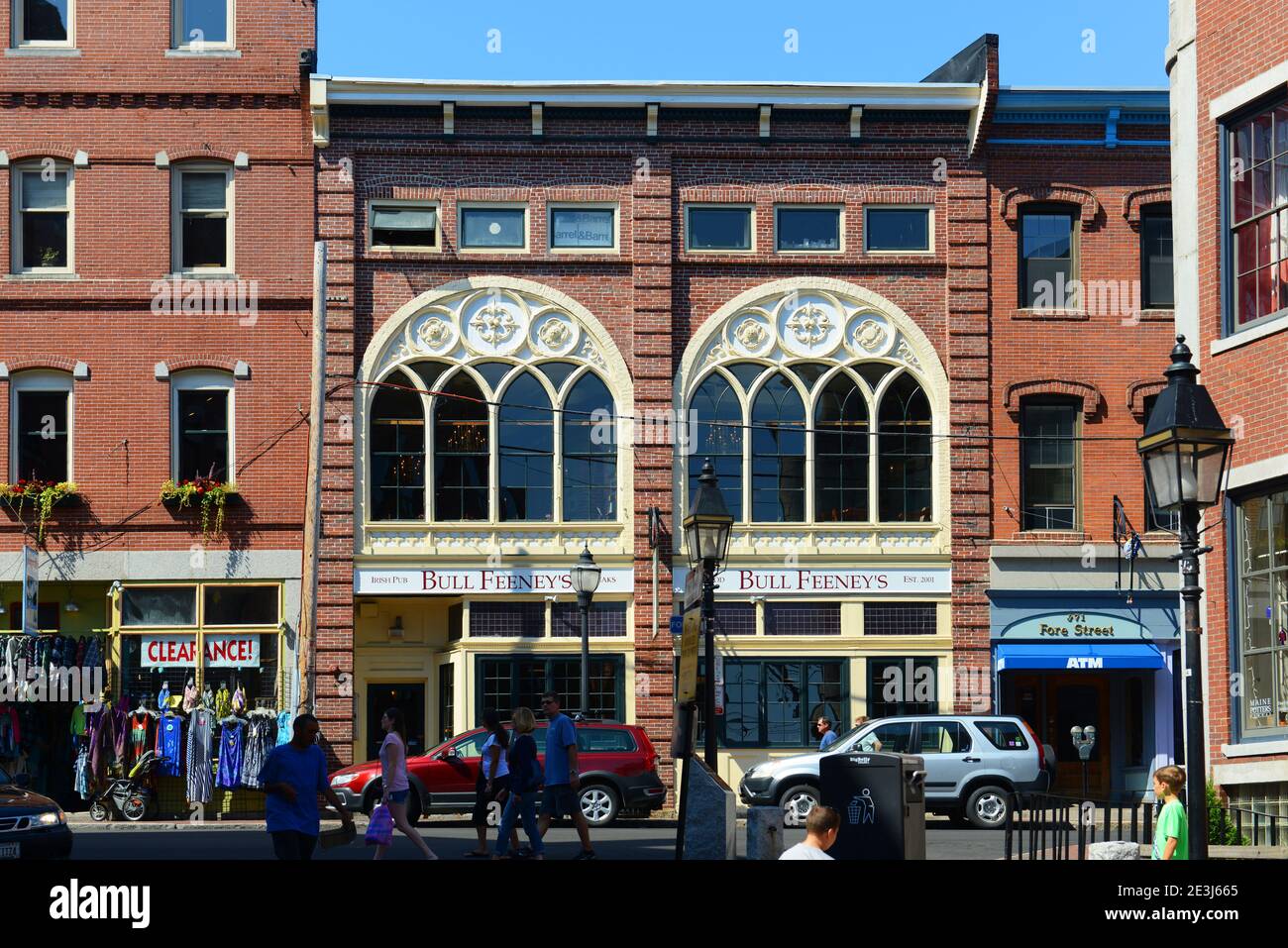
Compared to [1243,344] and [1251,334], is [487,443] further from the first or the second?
[1251,334]

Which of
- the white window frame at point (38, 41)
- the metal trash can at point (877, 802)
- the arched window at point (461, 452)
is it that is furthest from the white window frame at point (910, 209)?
the metal trash can at point (877, 802)

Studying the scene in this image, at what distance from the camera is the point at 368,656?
30594mm

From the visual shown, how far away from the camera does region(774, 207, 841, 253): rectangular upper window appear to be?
102 ft

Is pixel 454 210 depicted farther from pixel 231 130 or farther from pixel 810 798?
pixel 810 798

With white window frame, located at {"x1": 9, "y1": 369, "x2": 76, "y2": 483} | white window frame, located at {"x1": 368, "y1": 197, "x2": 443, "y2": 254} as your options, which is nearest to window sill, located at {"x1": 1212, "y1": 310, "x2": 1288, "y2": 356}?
white window frame, located at {"x1": 368, "y1": 197, "x2": 443, "y2": 254}

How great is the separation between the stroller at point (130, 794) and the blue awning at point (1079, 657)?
14.4 meters

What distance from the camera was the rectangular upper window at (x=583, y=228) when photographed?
101 ft

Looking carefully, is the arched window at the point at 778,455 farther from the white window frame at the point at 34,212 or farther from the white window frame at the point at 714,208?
the white window frame at the point at 34,212

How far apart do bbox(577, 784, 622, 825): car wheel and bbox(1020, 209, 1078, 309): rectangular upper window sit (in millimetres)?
11885

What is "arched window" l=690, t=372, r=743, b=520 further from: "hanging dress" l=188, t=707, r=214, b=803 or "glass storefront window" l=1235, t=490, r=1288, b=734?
"glass storefront window" l=1235, t=490, r=1288, b=734

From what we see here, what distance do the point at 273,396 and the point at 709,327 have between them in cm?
770

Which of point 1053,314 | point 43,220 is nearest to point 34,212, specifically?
point 43,220
